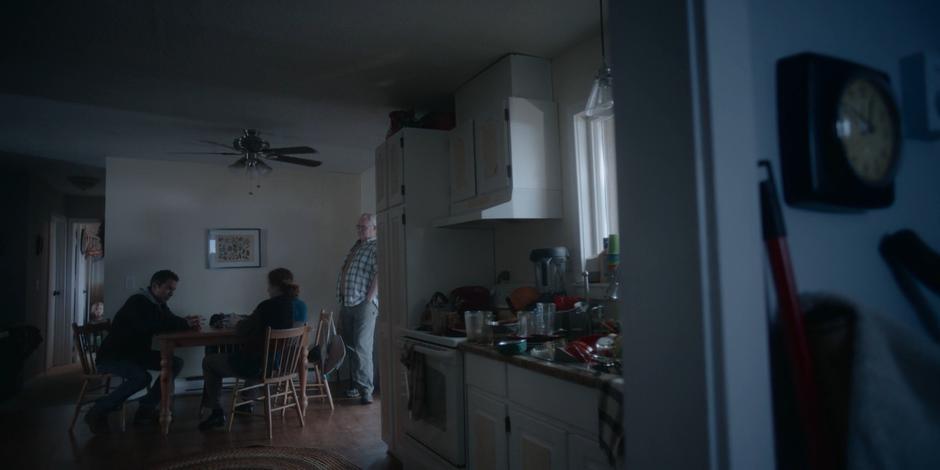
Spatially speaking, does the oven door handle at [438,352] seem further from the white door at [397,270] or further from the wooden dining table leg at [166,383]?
the wooden dining table leg at [166,383]

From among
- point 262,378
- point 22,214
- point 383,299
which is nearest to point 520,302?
point 383,299

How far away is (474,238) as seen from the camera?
334 centimetres

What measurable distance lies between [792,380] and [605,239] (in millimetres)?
1756

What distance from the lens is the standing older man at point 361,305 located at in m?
4.60

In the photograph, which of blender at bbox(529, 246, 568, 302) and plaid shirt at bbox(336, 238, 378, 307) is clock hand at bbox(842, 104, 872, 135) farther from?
plaid shirt at bbox(336, 238, 378, 307)

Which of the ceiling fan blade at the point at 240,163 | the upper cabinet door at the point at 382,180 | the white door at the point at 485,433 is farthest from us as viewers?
the ceiling fan blade at the point at 240,163

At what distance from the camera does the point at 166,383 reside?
12.6 feet

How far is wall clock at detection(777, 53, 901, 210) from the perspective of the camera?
787 millimetres

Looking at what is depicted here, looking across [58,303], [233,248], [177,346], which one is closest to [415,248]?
[177,346]

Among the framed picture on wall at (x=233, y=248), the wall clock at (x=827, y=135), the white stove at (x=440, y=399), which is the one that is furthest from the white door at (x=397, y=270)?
the framed picture on wall at (x=233, y=248)

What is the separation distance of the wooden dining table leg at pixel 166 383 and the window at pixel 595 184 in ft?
10.3

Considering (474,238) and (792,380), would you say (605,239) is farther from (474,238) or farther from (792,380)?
(792,380)

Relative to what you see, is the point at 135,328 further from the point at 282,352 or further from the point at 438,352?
the point at 438,352

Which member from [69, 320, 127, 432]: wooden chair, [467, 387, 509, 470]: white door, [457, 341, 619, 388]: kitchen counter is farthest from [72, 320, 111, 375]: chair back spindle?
[457, 341, 619, 388]: kitchen counter
